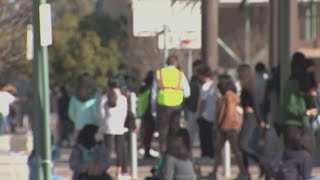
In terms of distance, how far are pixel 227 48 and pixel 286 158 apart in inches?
1582

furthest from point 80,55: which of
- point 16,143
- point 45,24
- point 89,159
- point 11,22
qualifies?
point 45,24

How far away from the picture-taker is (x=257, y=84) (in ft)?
47.2

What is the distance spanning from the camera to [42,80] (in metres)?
8.92

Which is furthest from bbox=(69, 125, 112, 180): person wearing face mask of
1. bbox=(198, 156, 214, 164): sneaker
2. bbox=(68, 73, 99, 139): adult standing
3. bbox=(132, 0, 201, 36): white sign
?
bbox=(132, 0, 201, 36): white sign

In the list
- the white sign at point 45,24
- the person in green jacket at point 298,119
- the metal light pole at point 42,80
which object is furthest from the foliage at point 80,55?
the white sign at point 45,24

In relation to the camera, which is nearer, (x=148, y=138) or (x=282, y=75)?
(x=282, y=75)

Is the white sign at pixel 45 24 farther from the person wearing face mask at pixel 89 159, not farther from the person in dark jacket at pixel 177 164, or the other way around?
the person wearing face mask at pixel 89 159

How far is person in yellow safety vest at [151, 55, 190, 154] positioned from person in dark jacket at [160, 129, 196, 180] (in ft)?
12.0

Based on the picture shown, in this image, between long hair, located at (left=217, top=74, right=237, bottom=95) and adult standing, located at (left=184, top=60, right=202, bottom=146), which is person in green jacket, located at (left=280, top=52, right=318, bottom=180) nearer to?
long hair, located at (left=217, top=74, right=237, bottom=95)

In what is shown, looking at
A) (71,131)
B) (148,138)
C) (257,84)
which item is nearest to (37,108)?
(257,84)

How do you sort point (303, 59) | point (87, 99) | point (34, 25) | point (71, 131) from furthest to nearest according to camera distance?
point (71, 131), point (87, 99), point (303, 59), point (34, 25)

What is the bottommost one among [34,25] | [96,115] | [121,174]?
[121,174]

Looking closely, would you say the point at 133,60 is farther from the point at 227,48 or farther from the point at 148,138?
the point at 148,138

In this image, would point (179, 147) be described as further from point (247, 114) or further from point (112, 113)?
point (112, 113)
